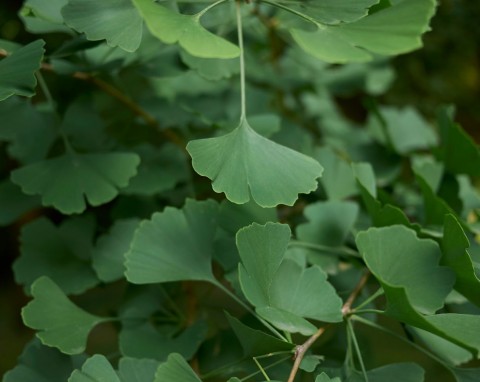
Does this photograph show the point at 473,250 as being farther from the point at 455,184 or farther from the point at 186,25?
the point at 186,25

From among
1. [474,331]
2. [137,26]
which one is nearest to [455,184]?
[474,331]

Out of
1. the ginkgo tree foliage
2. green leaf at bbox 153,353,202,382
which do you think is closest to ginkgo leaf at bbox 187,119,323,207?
the ginkgo tree foliage

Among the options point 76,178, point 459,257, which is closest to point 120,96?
point 76,178

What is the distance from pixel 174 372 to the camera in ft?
1.25

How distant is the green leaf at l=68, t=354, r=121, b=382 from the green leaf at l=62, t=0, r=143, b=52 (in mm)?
200

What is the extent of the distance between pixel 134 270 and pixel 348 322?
16 cm

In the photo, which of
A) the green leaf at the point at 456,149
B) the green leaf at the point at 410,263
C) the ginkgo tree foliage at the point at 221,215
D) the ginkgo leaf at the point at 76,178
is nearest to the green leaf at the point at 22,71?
the ginkgo tree foliage at the point at 221,215

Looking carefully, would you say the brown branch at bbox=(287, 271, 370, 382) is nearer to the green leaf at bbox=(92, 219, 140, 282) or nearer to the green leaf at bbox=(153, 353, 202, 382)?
the green leaf at bbox=(153, 353, 202, 382)

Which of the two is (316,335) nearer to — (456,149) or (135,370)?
(135,370)

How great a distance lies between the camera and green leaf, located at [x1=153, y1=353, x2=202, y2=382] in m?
0.38

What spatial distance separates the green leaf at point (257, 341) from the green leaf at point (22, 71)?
0.21 meters

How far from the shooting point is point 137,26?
42 centimetres

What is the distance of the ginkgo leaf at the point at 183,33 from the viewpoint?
1.20 feet

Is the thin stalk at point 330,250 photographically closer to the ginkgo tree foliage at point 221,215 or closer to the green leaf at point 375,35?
the ginkgo tree foliage at point 221,215
